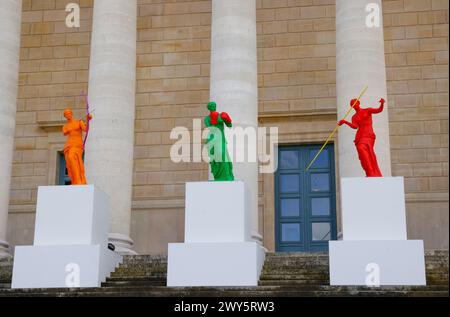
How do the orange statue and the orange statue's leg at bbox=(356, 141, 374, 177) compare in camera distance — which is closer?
the orange statue's leg at bbox=(356, 141, 374, 177)

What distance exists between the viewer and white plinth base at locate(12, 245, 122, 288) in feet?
58.9

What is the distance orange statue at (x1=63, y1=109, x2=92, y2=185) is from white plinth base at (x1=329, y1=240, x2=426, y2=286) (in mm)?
5635

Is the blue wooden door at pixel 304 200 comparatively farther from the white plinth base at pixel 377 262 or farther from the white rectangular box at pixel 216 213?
the white plinth base at pixel 377 262

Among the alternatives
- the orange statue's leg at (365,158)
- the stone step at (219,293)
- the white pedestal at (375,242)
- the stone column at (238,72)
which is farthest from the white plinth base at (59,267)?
the orange statue's leg at (365,158)

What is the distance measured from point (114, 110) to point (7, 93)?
320cm

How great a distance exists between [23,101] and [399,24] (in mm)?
12238

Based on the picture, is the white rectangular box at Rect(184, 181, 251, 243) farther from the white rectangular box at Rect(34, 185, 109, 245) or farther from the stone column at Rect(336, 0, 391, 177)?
the stone column at Rect(336, 0, 391, 177)

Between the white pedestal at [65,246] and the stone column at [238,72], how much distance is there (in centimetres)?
406

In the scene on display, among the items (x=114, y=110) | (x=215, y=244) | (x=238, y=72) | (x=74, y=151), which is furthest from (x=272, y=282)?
(x=114, y=110)

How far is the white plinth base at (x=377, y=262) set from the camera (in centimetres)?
1686

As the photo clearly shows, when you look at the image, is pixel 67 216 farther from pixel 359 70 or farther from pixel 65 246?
pixel 359 70

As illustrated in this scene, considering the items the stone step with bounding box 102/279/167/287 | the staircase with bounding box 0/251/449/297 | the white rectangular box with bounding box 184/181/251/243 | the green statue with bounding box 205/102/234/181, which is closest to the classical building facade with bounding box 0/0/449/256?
the green statue with bounding box 205/102/234/181
